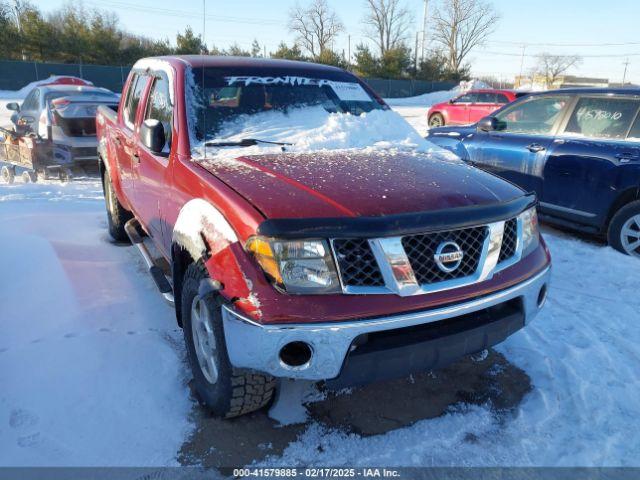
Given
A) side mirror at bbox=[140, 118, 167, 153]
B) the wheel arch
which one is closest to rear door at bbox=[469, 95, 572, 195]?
the wheel arch

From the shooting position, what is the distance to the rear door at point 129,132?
402 centimetres

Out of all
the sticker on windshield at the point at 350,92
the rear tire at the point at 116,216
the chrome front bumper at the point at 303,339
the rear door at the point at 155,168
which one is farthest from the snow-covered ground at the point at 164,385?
the sticker on windshield at the point at 350,92

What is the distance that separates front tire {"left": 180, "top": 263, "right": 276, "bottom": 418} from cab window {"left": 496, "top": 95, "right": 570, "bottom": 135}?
4.78 metres

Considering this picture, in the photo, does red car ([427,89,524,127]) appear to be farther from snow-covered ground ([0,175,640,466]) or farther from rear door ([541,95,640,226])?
snow-covered ground ([0,175,640,466])

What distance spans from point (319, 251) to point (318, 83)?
2057mm

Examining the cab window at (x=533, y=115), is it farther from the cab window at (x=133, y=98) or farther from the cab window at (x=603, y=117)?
the cab window at (x=133, y=98)

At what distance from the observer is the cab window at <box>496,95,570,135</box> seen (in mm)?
5762

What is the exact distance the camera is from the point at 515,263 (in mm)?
2480

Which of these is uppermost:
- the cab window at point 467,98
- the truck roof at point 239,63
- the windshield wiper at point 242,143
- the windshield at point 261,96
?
the cab window at point 467,98

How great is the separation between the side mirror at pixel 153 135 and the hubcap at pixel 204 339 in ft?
3.58

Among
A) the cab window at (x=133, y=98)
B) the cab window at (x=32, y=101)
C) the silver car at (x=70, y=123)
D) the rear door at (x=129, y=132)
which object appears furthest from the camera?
the cab window at (x=32, y=101)

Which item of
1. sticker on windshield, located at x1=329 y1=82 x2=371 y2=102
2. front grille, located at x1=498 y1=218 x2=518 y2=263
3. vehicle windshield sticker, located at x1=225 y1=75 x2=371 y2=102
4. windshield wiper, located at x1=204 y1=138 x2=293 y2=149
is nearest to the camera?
front grille, located at x1=498 y1=218 x2=518 y2=263

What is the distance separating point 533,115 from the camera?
605 centimetres

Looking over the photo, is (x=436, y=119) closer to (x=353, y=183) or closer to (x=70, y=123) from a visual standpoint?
(x=70, y=123)
